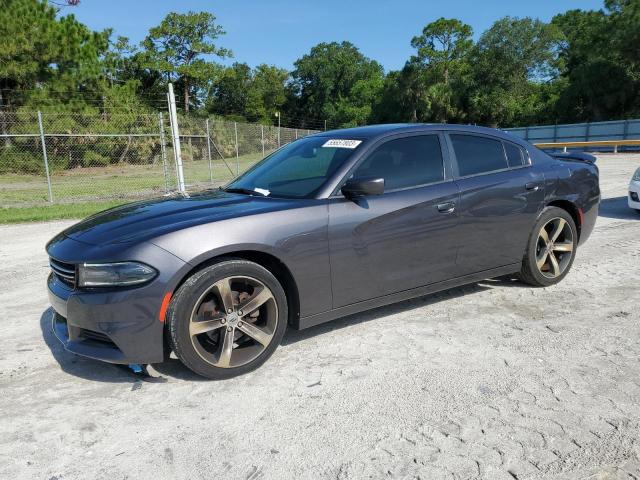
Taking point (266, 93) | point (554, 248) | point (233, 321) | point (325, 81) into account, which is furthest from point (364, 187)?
point (325, 81)

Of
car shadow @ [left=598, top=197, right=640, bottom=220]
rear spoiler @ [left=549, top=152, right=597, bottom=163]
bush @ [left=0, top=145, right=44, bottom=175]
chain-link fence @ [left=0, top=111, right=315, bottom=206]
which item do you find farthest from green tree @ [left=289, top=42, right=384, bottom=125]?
rear spoiler @ [left=549, top=152, right=597, bottom=163]

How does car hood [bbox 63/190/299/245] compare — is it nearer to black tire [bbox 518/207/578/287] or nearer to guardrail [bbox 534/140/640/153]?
black tire [bbox 518/207/578/287]

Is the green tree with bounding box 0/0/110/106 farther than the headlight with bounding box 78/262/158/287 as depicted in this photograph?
Yes

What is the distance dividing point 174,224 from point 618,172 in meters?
17.1

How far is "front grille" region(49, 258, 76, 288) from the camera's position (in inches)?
123

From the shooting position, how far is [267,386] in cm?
317

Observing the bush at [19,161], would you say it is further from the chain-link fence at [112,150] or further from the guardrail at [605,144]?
the guardrail at [605,144]

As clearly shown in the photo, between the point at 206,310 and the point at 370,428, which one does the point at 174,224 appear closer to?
the point at 206,310

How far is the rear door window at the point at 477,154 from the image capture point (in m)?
4.32

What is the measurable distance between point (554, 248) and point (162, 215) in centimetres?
363

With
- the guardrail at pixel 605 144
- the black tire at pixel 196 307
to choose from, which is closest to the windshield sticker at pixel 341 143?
the black tire at pixel 196 307

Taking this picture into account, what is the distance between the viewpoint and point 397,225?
3771 mm

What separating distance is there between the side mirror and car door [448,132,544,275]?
949 millimetres

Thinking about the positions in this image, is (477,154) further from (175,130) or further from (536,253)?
(175,130)
